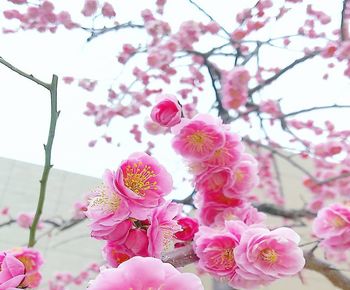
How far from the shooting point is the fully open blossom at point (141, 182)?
1.90ft

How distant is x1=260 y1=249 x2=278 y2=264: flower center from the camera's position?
0.64 meters

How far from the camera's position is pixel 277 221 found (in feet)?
11.2

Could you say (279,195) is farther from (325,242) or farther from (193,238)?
(193,238)

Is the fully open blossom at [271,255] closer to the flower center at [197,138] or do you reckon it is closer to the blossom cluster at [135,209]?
the blossom cluster at [135,209]

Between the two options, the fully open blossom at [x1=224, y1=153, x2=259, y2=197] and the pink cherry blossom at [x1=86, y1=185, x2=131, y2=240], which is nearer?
the pink cherry blossom at [x1=86, y1=185, x2=131, y2=240]

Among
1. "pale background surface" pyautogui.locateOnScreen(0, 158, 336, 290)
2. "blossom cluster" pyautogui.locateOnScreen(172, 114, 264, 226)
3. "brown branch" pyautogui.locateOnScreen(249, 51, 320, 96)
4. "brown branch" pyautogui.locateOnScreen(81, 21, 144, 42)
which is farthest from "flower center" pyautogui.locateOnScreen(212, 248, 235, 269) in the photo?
"pale background surface" pyautogui.locateOnScreen(0, 158, 336, 290)

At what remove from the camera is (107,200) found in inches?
23.3

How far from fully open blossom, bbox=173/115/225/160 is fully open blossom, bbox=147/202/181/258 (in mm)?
271

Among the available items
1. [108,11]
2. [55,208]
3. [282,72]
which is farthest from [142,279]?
[55,208]

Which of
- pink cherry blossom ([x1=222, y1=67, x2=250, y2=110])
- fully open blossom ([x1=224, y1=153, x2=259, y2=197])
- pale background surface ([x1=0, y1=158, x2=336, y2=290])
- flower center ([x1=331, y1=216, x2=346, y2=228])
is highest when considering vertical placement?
pink cherry blossom ([x1=222, y1=67, x2=250, y2=110])

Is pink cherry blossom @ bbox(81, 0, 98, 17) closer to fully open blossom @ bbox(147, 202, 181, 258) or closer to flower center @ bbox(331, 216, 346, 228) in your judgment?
flower center @ bbox(331, 216, 346, 228)

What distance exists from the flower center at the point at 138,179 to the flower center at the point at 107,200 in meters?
0.02

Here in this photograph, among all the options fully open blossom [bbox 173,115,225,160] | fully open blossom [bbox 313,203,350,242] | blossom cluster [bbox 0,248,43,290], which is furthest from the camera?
fully open blossom [bbox 313,203,350,242]

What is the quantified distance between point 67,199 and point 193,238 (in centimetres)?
256
